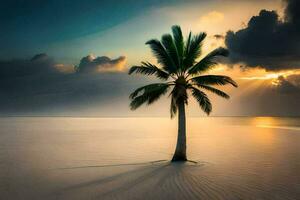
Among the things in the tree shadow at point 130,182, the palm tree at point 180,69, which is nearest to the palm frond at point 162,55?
the palm tree at point 180,69

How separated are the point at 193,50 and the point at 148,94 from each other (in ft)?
13.6

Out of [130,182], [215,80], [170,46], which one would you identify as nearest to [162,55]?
[170,46]

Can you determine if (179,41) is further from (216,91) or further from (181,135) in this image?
(181,135)

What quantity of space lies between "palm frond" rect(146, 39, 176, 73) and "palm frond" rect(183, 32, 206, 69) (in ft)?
3.05

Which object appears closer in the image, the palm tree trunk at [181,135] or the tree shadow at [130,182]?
the tree shadow at [130,182]

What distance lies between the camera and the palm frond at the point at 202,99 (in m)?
20.5

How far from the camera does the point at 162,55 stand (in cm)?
2075

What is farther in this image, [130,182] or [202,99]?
[202,99]

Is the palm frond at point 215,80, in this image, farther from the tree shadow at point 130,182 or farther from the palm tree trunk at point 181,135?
the tree shadow at point 130,182

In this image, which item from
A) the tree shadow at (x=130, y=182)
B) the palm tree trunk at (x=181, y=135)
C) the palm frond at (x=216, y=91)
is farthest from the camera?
the palm tree trunk at (x=181, y=135)

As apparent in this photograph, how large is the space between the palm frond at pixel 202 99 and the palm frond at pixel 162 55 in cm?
197

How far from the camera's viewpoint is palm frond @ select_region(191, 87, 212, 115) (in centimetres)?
2052

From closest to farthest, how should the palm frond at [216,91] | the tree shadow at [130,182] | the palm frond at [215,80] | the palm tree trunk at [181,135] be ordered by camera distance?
1. the tree shadow at [130,182]
2. the palm frond at [215,80]
3. the palm frond at [216,91]
4. the palm tree trunk at [181,135]

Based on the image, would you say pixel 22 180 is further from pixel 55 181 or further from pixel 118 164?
pixel 118 164
